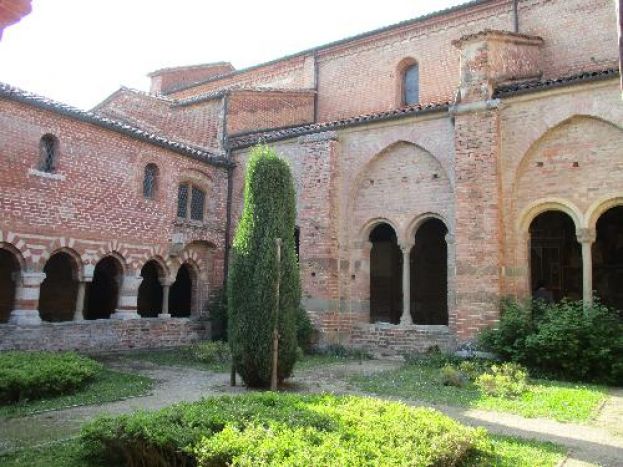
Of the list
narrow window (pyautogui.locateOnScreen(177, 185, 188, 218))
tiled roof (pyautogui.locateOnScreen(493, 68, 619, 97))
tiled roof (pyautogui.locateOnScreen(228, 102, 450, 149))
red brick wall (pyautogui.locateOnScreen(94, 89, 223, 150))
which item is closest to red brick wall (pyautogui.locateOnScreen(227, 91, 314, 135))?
red brick wall (pyautogui.locateOnScreen(94, 89, 223, 150))

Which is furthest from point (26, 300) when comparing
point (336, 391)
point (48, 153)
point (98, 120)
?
point (336, 391)

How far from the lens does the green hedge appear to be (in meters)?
3.95

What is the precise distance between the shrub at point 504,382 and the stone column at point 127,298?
8.59 metres

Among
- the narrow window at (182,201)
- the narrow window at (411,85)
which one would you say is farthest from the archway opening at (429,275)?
the narrow window at (182,201)

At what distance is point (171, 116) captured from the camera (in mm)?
18344

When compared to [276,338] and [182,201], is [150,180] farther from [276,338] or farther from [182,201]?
[276,338]

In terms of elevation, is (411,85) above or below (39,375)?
above

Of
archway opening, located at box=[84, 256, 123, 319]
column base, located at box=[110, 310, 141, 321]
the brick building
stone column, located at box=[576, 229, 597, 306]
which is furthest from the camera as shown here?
archway opening, located at box=[84, 256, 123, 319]

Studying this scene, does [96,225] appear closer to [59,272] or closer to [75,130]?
[75,130]

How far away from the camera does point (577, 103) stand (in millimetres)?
11211

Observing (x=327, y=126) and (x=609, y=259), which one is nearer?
(x=327, y=126)

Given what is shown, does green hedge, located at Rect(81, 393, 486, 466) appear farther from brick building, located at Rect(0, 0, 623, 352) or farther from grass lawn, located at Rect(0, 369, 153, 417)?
brick building, located at Rect(0, 0, 623, 352)

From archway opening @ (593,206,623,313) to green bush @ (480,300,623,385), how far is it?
5540 millimetres

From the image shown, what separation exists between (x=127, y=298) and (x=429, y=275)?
32.5 ft
